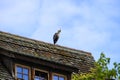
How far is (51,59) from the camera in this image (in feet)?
166

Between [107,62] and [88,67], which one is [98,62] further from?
[88,67]

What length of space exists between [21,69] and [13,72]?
2.61 ft

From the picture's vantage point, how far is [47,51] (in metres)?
52.6

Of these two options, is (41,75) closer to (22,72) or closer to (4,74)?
(22,72)

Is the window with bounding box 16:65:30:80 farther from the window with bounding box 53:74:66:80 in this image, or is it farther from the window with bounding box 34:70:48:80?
the window with bounding box 53:74:66:80

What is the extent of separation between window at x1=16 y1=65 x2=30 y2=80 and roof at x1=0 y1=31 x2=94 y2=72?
29.0 inches

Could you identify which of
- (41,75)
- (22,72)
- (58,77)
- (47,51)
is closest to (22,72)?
(22,72)

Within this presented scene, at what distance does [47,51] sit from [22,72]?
3.82m

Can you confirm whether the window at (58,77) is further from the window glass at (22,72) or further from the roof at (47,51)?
the window glass at (22,72)

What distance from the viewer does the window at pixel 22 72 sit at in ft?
160

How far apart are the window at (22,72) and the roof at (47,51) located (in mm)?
736

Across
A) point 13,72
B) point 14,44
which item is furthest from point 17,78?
point 14,44

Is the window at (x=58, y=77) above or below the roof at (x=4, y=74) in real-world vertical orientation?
above

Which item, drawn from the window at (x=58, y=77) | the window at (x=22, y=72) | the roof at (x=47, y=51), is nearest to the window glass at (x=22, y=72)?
the window at (x=22, y=72)
